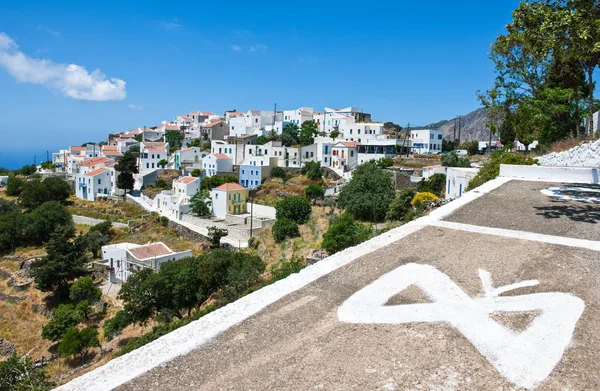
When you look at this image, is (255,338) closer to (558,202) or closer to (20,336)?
(558,202)

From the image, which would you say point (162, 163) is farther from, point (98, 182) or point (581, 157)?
point (581, 157)

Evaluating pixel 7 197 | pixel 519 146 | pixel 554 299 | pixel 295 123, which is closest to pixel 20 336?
pixel 554 299

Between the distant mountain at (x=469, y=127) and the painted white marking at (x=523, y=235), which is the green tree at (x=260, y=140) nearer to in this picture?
the painted white marking at (x=523, y=235)

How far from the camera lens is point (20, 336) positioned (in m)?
24.4

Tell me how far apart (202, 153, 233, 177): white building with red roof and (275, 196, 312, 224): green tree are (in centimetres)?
2026

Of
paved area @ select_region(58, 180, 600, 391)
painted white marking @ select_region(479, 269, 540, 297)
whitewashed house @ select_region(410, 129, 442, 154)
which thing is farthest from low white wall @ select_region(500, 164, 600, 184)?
whitewashed house @ select_region(410, 129, 442, 154)

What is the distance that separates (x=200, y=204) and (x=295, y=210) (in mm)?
11419

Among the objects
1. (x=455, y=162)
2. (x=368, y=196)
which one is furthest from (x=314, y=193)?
(x=455, y=162)

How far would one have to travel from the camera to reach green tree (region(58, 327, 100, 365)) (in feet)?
67.8

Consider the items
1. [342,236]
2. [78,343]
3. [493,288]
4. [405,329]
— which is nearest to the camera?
[405,329]

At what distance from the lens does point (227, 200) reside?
41.1 m

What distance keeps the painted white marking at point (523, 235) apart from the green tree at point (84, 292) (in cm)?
2587

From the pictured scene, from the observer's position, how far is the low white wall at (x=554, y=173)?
36.3 feet

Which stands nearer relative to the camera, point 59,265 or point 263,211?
point 59,265
